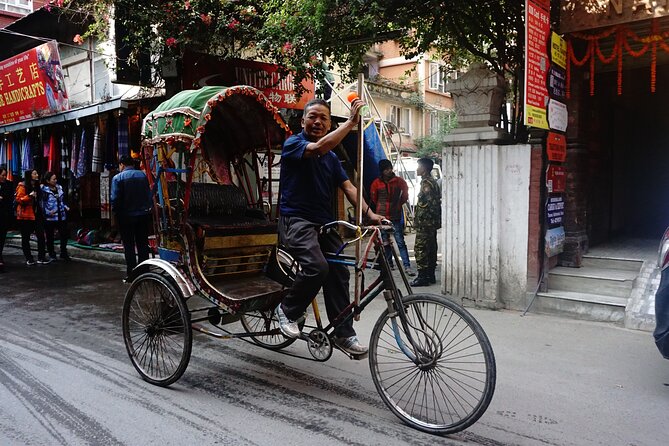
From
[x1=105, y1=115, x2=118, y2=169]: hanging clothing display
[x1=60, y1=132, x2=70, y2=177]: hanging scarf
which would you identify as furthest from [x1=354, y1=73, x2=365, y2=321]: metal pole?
[x1=60, y1=132, x2=70, y2=177]: hanging scarf

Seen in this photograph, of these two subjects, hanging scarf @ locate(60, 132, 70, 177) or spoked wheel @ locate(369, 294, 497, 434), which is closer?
spoked wheel @ locate(369, 294, 497, 434)

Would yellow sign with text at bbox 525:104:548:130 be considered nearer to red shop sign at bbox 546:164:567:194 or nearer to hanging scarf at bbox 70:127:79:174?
red shop sign at bbox 546:164:567:194

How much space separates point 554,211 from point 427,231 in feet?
7.00

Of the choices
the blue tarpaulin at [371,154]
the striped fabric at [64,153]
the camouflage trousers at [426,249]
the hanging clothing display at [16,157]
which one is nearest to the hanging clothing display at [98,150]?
the striped fabric at [64,153]

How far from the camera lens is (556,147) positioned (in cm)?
657

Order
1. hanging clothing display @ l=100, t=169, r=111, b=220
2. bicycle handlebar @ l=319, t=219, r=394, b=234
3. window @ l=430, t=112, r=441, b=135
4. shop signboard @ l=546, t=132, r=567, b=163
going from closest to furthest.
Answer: bicycle handlebar @ l=319, t=219, r=394, b=234 < shop signboard @ l=546, t=132, r=567, b=163 < hanging clothing display @ l=100, t=169, r=111, b=220 < window @ l=430, t=112, r=441, b=135

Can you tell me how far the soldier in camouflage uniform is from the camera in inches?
327

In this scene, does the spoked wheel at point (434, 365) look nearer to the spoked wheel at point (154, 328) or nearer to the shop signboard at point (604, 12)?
the spoked wheel at point (154, 328)

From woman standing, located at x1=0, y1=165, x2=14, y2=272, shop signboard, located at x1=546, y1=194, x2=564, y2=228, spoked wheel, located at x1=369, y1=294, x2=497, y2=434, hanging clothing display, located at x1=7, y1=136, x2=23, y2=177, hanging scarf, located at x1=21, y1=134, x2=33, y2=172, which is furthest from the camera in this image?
hanging clothing display, located at x1=7, y1=136, x2=23, y2=177

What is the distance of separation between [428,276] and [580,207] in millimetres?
2386

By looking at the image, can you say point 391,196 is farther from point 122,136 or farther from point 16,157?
point 16,157

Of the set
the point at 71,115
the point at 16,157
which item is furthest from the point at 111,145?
the point at 16,157

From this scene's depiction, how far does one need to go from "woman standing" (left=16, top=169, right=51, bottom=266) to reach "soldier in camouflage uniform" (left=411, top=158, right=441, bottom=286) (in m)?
7.74

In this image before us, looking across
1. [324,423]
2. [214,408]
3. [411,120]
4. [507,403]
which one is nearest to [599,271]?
[507,403]
